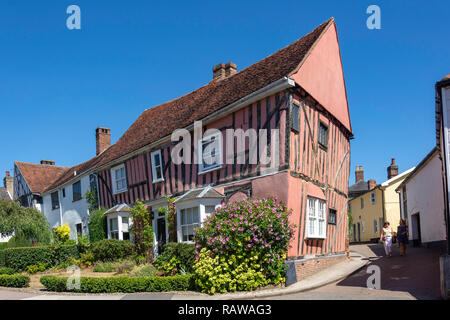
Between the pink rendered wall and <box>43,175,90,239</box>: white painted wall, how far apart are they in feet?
46.0

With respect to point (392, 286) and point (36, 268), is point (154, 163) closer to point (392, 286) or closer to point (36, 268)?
point (36, 268)

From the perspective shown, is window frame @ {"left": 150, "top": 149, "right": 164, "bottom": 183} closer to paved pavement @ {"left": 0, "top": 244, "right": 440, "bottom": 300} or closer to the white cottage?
paved pavement @ {"left": 0, "top": 244, "right": 440, "bottom": 300}

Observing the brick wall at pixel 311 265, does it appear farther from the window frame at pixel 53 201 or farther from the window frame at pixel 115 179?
the window frame at pixel 53 201

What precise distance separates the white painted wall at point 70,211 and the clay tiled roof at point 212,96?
321 centimetres

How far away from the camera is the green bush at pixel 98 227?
2056 centimetres

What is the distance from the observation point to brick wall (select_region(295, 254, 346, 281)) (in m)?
12.3

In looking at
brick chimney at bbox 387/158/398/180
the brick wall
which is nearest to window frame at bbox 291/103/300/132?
the brick wall

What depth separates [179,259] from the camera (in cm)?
1384

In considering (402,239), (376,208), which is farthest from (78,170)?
(376,208)

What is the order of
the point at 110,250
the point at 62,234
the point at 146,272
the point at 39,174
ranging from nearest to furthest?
the point at 146,272
the point at 110,250
the point at 62,234
the point at 39,174

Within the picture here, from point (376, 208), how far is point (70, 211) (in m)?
24.2

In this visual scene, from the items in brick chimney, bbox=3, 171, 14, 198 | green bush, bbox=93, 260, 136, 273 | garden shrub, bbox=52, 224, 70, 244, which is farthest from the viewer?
brick chimney, bbox=3, 171, 14, 198
